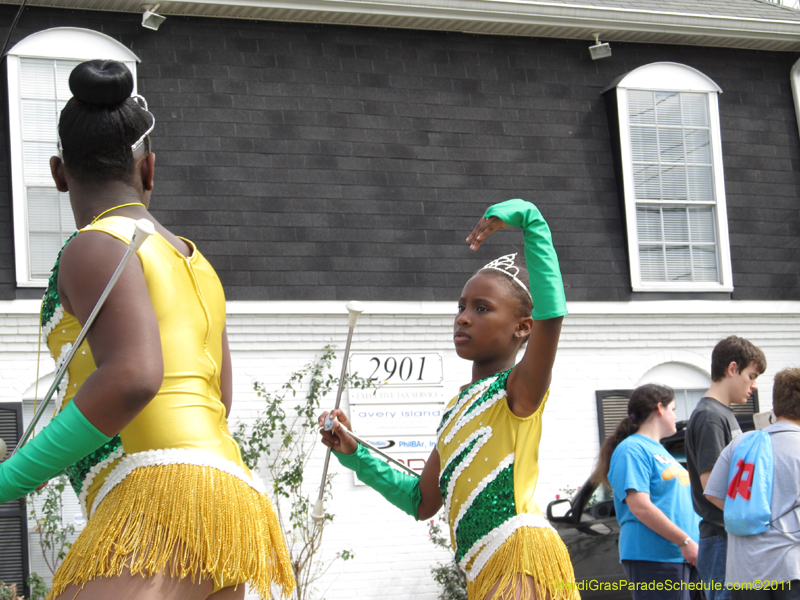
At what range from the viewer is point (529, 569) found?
2.38 meters

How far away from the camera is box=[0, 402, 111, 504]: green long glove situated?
160cm

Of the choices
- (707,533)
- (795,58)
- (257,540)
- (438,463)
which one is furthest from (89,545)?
(795,58)

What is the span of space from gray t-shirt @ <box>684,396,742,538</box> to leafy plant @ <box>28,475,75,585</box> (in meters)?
4.96

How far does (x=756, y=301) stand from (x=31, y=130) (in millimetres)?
7328

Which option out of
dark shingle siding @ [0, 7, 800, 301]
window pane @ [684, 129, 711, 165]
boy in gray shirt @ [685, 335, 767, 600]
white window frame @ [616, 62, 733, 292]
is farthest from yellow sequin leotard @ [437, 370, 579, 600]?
window pane @ [684, 129, 711, 165]

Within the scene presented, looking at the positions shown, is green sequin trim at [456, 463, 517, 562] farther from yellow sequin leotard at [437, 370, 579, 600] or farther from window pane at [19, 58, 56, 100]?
window pane at [19, 58, 56, 100]

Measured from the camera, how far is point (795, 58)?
394 inches

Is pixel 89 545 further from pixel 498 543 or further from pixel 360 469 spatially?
pixel 360 469

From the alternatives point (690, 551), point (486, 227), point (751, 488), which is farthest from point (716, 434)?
point (486, 227)

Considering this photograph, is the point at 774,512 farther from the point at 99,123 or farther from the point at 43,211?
the point at 43,211

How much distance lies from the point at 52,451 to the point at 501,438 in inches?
52.7

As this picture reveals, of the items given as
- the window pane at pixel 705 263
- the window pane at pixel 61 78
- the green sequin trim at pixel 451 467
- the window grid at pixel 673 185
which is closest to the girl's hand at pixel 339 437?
Answer: the green sequin trim at pixel 451 467

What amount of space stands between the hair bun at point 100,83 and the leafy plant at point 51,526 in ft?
19.8

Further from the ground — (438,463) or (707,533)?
(438,463)
